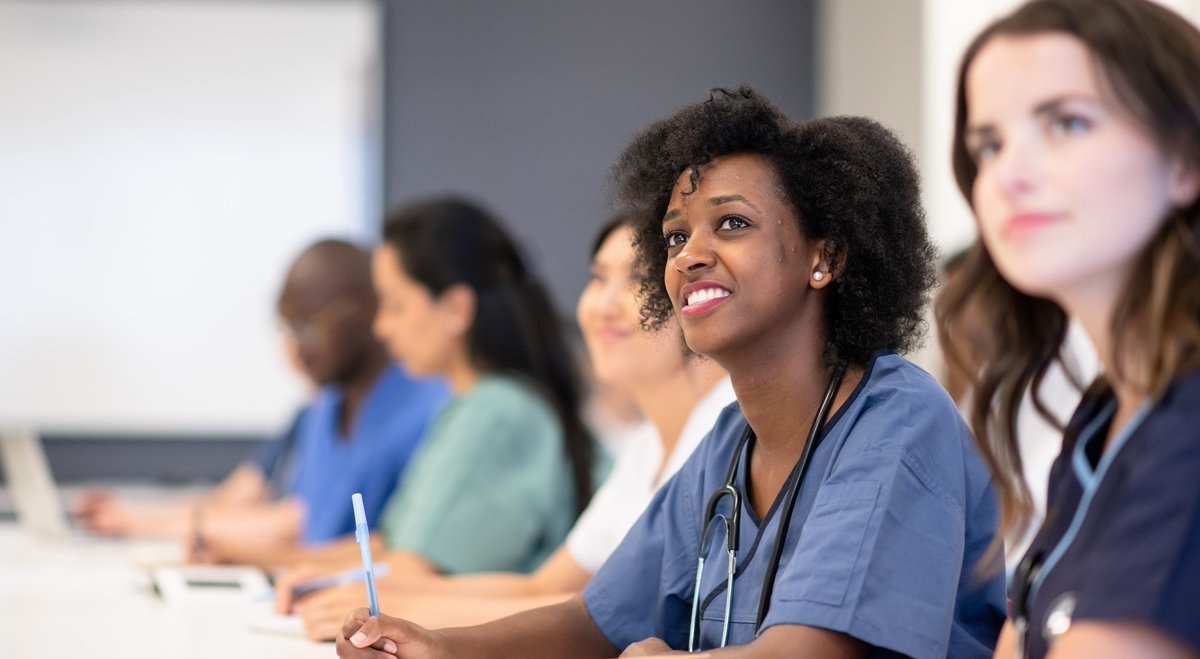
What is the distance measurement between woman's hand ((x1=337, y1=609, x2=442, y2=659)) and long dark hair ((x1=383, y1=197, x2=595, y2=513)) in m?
1.31

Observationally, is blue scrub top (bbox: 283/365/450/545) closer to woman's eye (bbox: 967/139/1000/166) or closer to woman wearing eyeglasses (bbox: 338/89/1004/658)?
woman wearing eyeglasses (bbox: 338/89/1004/658)

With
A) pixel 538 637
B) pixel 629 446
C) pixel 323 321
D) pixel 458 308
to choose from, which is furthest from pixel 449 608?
pixel 323 321

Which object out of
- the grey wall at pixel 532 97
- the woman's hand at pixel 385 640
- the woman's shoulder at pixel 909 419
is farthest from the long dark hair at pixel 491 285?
the grey wall at pixel 532 97

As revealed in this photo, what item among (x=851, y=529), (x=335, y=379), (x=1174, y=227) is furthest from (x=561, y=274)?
(x=1174, y=227)

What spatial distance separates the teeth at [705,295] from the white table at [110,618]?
68cm

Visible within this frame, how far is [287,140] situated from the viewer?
194 inches

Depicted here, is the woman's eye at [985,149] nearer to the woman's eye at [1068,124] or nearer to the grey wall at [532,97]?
the woman's eye at [1068,124]

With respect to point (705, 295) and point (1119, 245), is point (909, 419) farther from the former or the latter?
point (1119, 245)

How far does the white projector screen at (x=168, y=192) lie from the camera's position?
4805 millimetres

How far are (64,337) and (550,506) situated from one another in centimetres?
282

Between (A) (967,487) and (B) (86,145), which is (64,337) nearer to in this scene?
(B) (86,145)

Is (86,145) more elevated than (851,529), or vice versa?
(86,145)

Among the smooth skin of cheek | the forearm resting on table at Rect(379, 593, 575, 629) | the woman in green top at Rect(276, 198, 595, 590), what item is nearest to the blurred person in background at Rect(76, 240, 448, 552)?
the woman in green top at Rect(276, 198, 595, 590)

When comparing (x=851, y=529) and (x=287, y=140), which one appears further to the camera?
(x=287, y=140)
